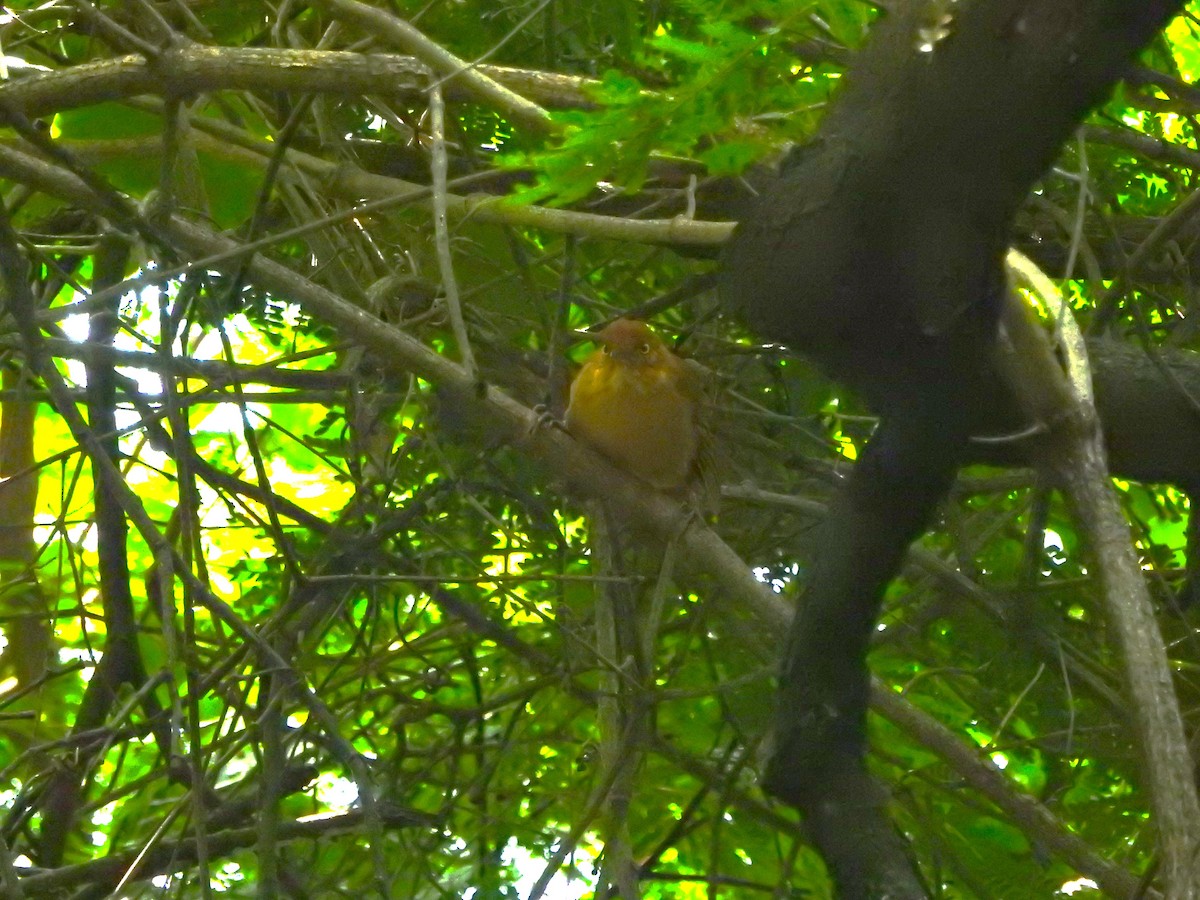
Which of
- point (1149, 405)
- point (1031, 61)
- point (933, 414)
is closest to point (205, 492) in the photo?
point (1149, 405)

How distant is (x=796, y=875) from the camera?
3.94 metres

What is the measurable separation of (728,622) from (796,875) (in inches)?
29.6

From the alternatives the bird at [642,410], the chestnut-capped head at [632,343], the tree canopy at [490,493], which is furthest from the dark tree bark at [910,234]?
the bird at [642,410]

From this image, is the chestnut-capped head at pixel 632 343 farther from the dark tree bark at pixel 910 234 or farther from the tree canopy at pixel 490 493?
the dark tree bark at pixel 910 234

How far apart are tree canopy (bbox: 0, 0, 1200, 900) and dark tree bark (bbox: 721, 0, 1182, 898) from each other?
1.48 ft

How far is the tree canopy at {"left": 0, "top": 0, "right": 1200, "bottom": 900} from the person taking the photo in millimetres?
2729

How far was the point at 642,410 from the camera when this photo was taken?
15.2 ft

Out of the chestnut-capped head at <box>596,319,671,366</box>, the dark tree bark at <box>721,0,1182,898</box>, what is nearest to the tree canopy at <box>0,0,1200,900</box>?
the chestnut-capped head at <box>596,319,671,366</box>

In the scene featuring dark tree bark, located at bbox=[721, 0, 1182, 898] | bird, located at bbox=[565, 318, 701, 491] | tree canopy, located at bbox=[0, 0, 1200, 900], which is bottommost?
dark tree bark, located at bbox=[721, 0, 1182, 898]

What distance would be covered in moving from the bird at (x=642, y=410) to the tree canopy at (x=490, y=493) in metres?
0.11

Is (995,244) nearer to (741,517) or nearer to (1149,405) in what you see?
(1149,405)

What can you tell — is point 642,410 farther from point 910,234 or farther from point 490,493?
point 910,234

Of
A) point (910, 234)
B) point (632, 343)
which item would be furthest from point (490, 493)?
point (910, 234)

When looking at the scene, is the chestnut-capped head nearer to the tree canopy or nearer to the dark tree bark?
the tree canopy
